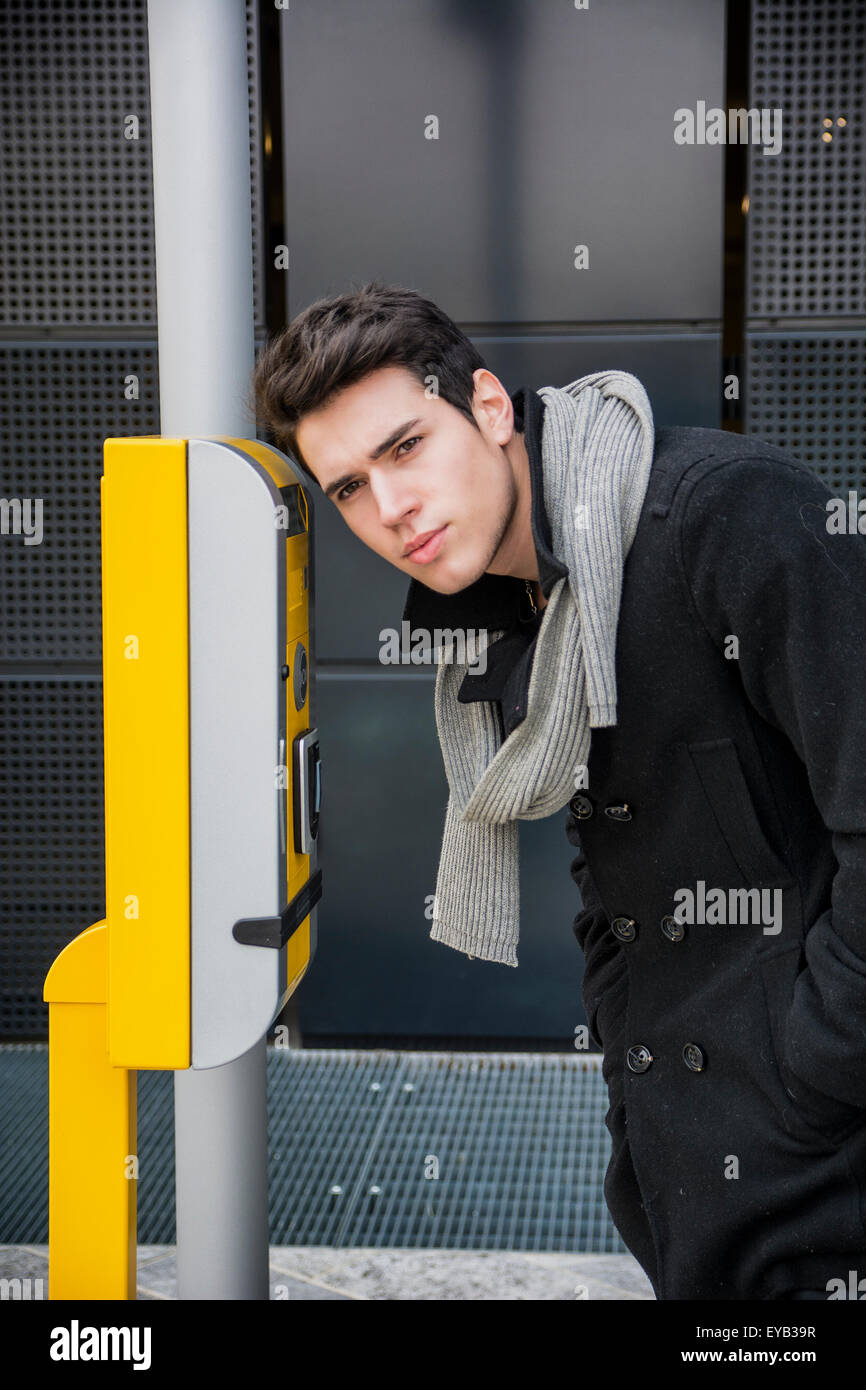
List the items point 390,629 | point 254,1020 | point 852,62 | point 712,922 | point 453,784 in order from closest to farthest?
point 712,922 → point 254,1020 → point 453,784 → point 852,62 → point 390,629

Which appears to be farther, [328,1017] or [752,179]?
[328,1017]

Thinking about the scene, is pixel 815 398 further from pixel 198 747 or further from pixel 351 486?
pixel 198 747

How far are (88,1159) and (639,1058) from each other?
0.80m

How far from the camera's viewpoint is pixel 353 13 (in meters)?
3.81

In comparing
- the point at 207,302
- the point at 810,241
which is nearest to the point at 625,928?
the point at 207,302

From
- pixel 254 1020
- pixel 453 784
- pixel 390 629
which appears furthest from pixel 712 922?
pixel 390 629

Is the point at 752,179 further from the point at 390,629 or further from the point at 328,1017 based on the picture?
the point at 328,1017

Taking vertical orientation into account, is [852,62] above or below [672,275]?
above

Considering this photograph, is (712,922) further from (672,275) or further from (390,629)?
(672,275)

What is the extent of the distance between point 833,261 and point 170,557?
2.91 m

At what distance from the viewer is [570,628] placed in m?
1.51

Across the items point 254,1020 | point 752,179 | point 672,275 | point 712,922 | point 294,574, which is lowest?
point 254,1020

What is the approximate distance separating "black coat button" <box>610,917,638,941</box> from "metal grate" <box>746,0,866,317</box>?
279cm

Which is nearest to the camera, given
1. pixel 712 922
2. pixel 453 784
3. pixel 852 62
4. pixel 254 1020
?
pixel 712 922
